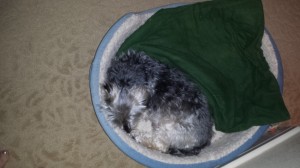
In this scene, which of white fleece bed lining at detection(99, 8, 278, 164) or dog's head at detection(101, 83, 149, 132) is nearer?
dog's head at detection(101, 83, 149, 132)

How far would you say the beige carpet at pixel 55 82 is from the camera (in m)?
1.94

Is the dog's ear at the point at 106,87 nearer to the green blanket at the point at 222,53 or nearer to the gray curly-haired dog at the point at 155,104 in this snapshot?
the gray curly-haired dog at the point at 155,104

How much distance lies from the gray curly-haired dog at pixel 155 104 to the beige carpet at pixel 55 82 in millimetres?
487

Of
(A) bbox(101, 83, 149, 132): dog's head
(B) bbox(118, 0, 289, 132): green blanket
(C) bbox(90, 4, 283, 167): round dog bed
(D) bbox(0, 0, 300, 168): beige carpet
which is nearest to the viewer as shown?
(A) bbox(101, 83, 149, 132): dog's head

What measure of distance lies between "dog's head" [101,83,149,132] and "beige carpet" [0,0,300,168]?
20.4 inches

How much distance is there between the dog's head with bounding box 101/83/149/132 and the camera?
1.47 m

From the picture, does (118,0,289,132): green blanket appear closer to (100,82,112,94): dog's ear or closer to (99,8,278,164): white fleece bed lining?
(99,8,278,164): white fleece bed lining

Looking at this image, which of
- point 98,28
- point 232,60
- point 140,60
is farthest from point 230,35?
point 98,28

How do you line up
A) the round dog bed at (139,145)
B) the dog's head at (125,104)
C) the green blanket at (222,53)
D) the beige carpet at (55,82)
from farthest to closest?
the beige carpet at (55,82)
the green blanket at (222,53)
the round dog bed at (139,145)
the dog's head at (125,104)

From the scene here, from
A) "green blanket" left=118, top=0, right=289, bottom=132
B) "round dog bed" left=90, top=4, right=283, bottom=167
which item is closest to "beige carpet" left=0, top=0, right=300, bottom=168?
"round dog bed" left=90, top=4, right=283, bottom=167

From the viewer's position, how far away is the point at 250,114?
181 cm

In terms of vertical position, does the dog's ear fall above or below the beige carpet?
above

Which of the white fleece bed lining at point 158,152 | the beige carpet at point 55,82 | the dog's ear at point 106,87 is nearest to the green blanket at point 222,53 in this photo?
the white fleece bed lining at point 158,152

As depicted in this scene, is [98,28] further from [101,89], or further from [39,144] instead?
[39,144]
